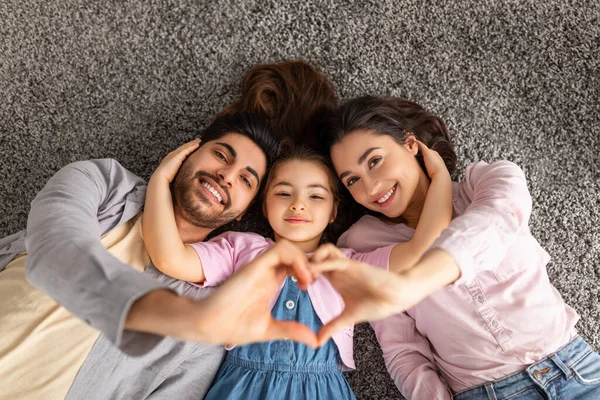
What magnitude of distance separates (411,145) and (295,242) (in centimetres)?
42

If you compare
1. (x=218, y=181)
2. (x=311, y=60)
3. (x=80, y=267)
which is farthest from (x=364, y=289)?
(x=311, y=60)

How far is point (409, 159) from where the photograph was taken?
53.4 inches

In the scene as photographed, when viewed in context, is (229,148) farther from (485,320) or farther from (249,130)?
(485,320)

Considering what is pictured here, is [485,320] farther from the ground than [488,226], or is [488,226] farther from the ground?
[488,226]

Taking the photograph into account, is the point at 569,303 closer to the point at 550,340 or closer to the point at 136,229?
the point at 550,340

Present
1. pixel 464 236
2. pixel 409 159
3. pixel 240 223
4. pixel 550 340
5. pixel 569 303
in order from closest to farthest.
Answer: pixel 464 236
pixel 550 340
pixel 409 159
pixel 569 303
pixel 240 223

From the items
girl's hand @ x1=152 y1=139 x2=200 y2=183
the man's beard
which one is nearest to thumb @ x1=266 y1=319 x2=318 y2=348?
the man's beard

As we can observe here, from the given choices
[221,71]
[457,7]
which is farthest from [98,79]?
[457,7]

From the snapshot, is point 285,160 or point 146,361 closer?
point 146,361

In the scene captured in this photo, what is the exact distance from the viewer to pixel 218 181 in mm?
1340

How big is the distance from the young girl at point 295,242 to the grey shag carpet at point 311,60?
215 mm

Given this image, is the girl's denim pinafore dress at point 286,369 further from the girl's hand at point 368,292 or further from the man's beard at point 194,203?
the girl's hand at point 368,292

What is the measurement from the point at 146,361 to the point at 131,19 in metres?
1.04

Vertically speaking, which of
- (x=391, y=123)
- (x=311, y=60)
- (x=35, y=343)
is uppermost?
(x=311, y=60)
